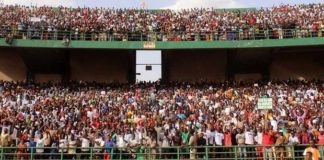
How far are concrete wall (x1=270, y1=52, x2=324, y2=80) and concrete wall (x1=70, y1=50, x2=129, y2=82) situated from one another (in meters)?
9.28

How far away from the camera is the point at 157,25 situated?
27.1 meters

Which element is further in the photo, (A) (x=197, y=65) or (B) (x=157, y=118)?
(A) (x=197, y=65)

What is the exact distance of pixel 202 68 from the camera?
29125mm

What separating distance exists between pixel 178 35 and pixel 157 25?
176 centimetres

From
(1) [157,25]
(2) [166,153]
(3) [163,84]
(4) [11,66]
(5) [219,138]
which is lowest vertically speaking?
(2) [166,153]

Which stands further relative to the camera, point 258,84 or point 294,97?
point 258,84

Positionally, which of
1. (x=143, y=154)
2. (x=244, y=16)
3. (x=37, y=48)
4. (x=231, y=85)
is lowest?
(x=143, y=154)

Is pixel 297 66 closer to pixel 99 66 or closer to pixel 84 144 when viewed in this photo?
pixel 99 66

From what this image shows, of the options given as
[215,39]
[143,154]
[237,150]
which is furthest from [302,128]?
[215,39]

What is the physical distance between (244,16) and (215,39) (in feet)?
12.4

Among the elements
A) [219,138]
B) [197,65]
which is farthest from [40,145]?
[197,65]

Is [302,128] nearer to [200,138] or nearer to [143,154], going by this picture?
[200,138]

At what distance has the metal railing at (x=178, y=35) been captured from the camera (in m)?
25.4

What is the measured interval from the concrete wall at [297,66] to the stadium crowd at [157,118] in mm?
2440
